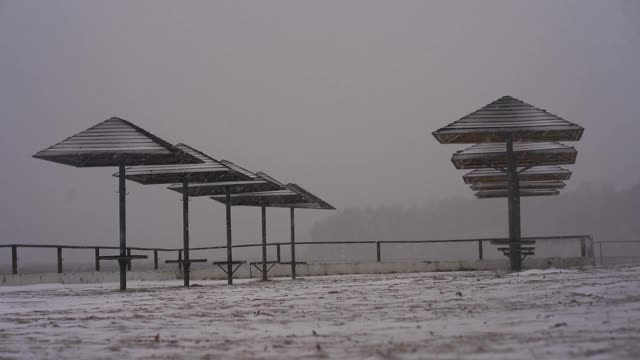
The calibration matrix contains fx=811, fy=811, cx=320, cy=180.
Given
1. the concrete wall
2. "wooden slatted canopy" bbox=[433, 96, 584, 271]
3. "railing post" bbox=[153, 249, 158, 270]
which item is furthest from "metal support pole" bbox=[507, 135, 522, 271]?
"railing post" bbox=[153, 249, 158, 270]

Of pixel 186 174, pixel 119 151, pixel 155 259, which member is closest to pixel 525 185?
pixel 155 259

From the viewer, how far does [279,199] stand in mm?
24812

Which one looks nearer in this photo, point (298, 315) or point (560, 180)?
point (298, 315)

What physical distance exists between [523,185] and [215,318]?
1958 centimetres

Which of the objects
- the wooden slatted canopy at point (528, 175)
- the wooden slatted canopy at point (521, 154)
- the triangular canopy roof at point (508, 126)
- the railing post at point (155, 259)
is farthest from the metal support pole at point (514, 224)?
the railing post at point (155, 259)

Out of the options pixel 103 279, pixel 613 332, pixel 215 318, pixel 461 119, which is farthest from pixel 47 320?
pixel 103 279

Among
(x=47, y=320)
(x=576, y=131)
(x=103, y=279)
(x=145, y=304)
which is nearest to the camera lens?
(x=47, y=320)

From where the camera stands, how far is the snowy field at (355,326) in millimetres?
6016

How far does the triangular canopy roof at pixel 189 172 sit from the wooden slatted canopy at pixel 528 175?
8.24 metres

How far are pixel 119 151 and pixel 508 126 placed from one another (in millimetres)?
8549

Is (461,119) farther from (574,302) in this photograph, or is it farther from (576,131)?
(574,302)

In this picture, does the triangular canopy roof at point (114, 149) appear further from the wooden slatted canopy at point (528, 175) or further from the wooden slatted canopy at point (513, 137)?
the wooden slatted canopy at point (528, 175)

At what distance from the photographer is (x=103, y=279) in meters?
22.6

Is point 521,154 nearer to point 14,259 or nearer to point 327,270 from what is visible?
point 327,270
